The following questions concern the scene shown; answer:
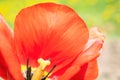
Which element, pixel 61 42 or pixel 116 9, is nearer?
pixel 61 42

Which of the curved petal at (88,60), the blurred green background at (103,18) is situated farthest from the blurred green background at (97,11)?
the curved petal at (88,60)

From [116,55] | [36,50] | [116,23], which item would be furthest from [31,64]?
[116,23]

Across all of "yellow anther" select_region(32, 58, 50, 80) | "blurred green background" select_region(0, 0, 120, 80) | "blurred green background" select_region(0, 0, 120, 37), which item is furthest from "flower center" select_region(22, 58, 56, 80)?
"blurred green background" select_region(0, 0, 120, 37)

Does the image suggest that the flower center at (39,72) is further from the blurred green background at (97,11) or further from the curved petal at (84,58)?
the blurred green background at (97,11)

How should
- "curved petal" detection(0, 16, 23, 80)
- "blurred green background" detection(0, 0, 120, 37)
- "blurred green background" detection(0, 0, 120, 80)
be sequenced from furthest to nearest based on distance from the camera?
"blurred green background" detection(0, 0, 120, 37), "blurred green background" detection(0, 0, 120, 80), "curved petal" detection(0, 16, 23, 80)

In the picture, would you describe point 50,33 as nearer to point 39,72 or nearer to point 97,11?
point 39,72

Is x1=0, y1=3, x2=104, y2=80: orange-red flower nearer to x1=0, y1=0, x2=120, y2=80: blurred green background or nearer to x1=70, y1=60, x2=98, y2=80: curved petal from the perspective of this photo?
x1=70, y1=60, x2=98, y2=80: curved petal

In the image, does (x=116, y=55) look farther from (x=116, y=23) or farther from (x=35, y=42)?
(x=35, y=42)
